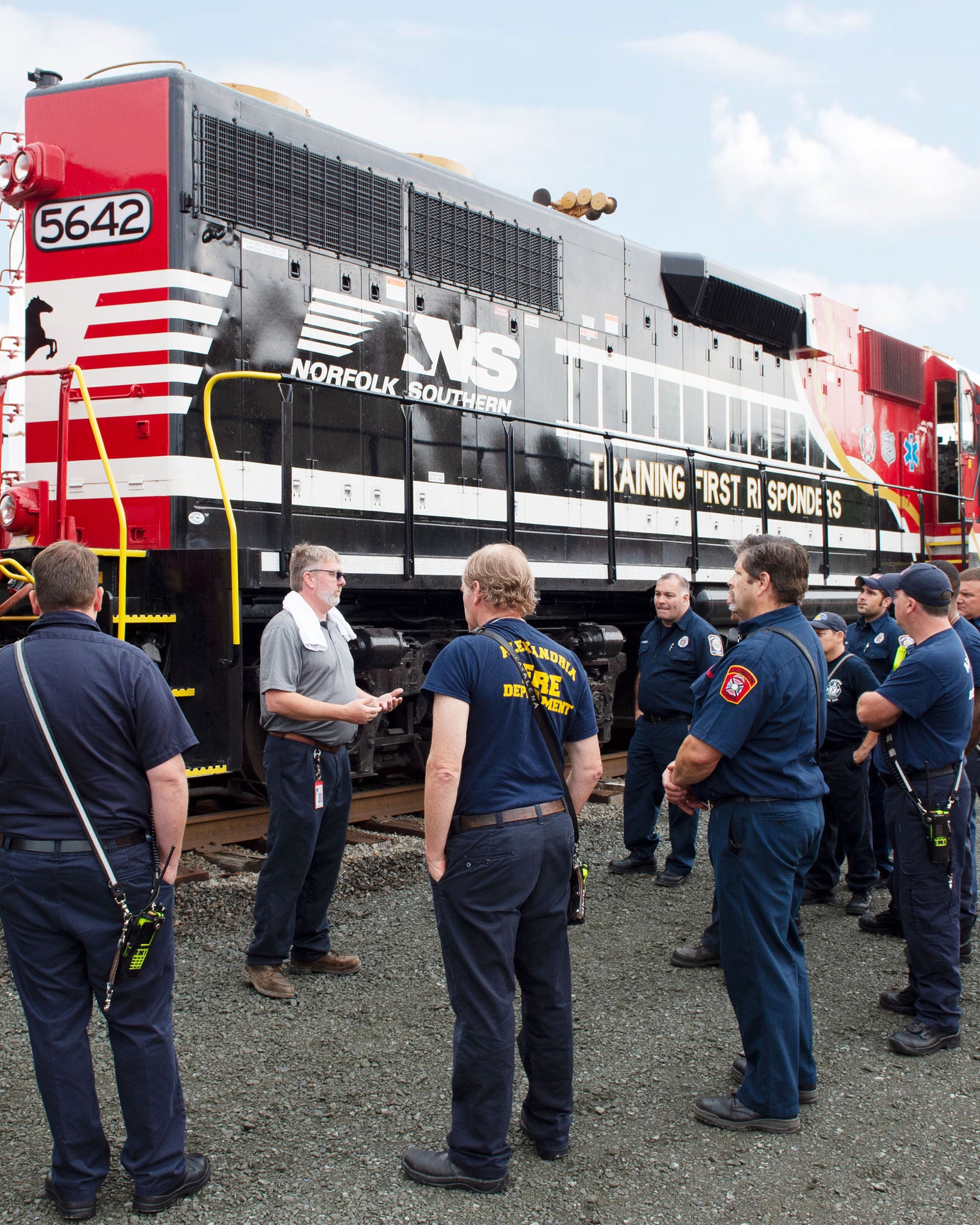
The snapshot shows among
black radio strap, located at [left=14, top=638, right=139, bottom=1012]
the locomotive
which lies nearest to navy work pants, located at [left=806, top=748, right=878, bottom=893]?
the locomotive

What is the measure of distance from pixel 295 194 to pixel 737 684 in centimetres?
478

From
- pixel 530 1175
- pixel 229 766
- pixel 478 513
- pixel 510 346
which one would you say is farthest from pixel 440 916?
pixel 510 346

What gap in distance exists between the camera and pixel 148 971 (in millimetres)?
2785

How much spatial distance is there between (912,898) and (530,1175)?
1.82 m

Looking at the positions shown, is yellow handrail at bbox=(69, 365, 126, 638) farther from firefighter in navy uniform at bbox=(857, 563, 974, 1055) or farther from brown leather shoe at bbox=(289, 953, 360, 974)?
firefighter in navy uniform at bbox=(857, 563, 974, 1055)

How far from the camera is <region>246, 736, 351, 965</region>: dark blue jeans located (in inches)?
165

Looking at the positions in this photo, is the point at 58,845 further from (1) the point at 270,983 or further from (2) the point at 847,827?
(2) the point at 847,827

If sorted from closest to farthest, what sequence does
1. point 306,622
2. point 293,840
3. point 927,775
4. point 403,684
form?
point 927,775 < point 293,840 < point 306,622 < point 403,684

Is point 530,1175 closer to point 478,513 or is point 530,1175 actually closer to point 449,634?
point 449,634

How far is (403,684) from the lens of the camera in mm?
6855

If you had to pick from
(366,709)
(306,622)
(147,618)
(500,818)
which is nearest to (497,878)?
(500,818)

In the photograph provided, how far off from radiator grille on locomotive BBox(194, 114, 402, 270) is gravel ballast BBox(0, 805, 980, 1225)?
13.0 feet

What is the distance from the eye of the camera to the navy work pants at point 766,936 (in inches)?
126

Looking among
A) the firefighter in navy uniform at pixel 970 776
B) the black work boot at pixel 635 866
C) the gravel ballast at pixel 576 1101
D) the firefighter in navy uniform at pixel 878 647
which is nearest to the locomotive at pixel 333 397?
the black work boot at pixel 635 866
